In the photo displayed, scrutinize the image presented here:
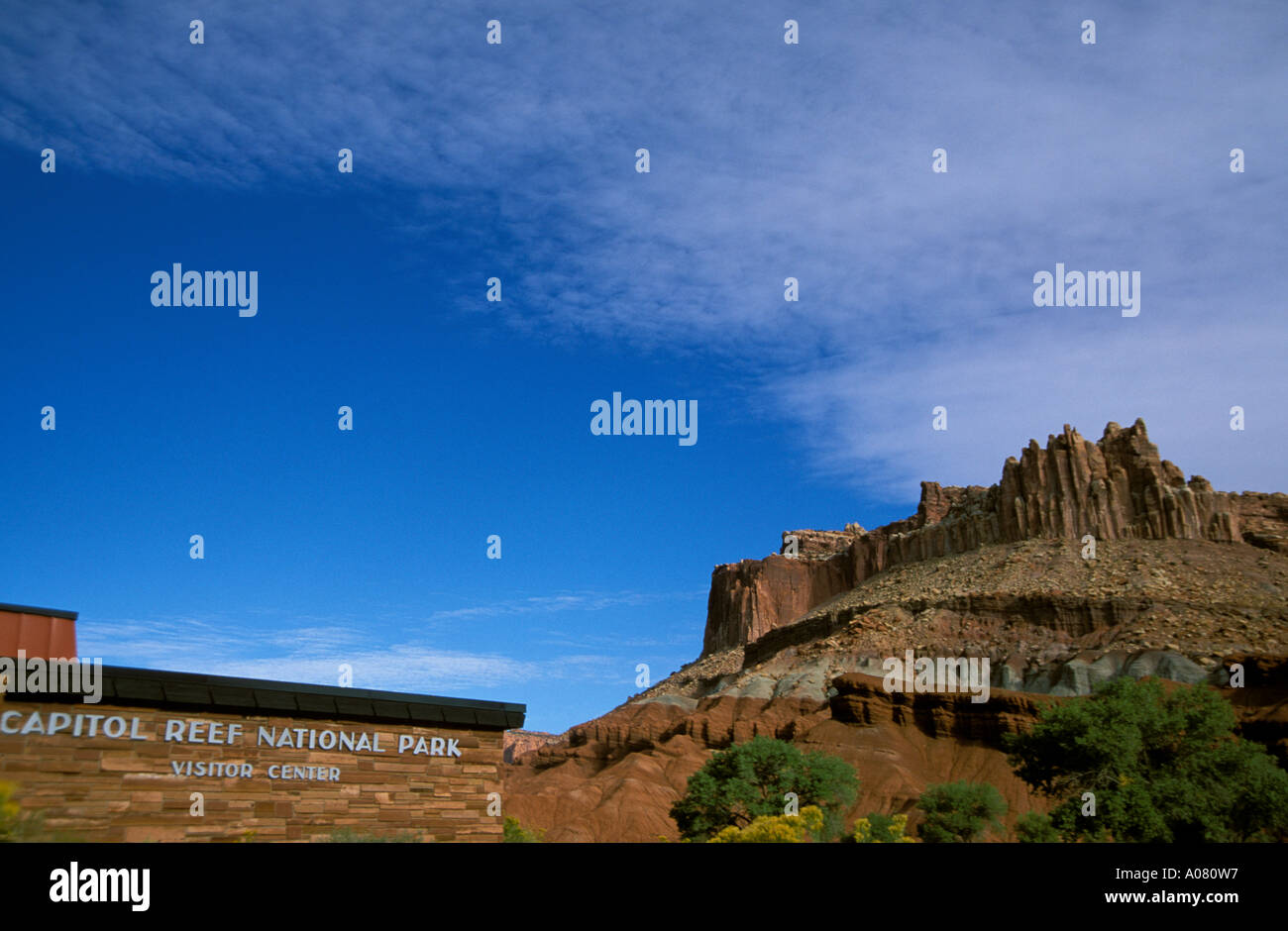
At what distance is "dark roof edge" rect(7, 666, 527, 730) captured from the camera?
1911 centimetres

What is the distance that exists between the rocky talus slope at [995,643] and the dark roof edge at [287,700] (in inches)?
1800

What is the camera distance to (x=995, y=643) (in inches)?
3974

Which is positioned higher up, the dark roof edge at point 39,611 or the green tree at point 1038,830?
the dark roof edge at point 39,611

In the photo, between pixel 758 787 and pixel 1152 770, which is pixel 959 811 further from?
pixel 1152 770

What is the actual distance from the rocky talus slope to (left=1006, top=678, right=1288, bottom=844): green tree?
70.6 feet

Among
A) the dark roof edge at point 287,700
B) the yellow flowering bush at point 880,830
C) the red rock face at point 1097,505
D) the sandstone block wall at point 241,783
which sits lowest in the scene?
the yellow flowering bush at point 880,830

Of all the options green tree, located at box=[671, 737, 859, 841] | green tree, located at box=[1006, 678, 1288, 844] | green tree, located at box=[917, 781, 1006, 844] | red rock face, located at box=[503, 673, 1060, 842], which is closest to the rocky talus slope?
red rock face, located at box=[503, 673, 1060, 842]

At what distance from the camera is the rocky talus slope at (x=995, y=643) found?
7844cm
